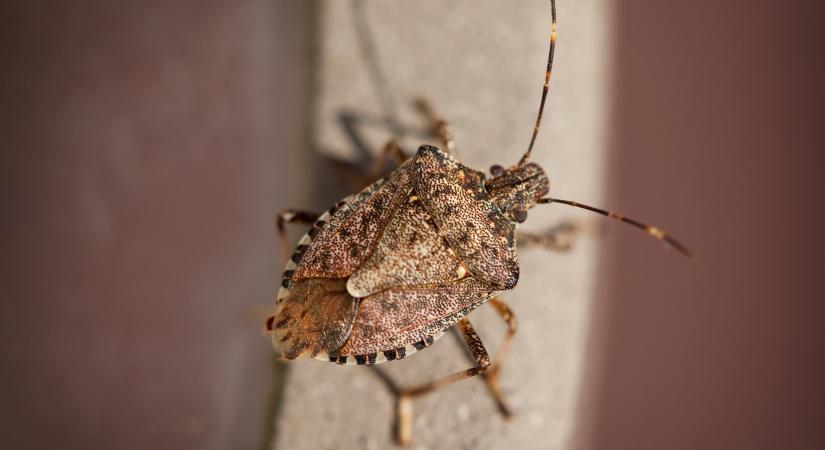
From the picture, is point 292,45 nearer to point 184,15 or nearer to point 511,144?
point 184,15

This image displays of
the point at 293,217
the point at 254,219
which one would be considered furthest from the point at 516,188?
the point at 254,219

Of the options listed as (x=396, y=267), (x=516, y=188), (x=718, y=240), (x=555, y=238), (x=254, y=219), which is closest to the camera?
(x=396, y=267)

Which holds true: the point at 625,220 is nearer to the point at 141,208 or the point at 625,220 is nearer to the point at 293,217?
the point at 293,217

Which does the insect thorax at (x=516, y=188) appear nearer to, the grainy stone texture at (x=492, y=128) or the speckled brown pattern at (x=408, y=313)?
the speckled brown pattern at (x=408, y=313)

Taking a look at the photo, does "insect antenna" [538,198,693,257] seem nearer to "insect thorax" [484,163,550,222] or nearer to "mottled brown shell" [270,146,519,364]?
"insect thorax" [484,163,550,222]

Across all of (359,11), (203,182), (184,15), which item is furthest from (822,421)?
(184,15)

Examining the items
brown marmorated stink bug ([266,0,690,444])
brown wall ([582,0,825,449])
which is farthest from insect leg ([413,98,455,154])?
brown wall ([582,0,825,449])
